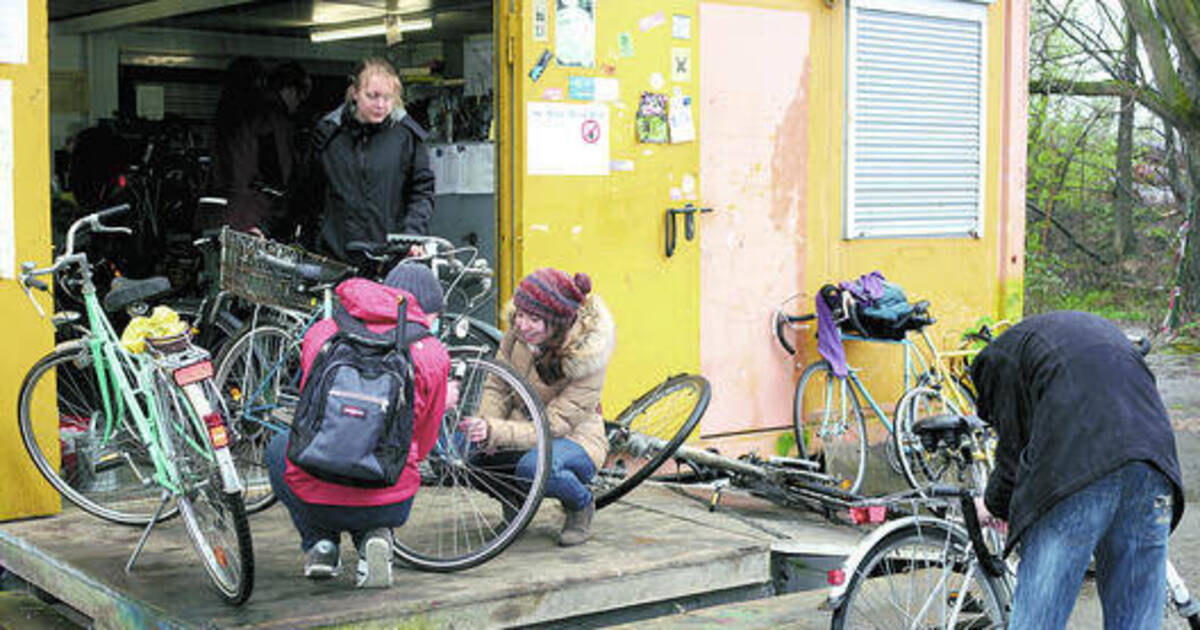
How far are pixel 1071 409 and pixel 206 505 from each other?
9.37 ft

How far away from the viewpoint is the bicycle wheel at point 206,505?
15.0 feet

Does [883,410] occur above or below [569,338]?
below

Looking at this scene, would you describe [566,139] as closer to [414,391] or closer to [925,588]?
[414,391]

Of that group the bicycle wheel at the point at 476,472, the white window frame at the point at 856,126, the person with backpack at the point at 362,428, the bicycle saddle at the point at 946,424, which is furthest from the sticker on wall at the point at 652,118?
the bicycle saddle at the point at 946,424

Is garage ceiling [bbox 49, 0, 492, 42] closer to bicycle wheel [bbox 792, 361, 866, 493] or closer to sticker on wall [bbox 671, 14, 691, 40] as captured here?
sticker on wall [bbox 671, 14, 691, 40]

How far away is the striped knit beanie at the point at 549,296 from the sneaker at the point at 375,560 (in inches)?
42.6

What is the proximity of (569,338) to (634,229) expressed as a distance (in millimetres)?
2214

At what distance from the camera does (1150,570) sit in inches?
160

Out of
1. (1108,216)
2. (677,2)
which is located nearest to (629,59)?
(677,2)

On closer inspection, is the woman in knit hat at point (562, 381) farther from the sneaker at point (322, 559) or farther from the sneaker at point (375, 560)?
the sneaker at point (322, 559)

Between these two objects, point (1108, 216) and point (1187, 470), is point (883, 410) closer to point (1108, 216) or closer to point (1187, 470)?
point (1187, 470)

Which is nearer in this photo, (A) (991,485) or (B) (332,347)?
(A) (991,485)

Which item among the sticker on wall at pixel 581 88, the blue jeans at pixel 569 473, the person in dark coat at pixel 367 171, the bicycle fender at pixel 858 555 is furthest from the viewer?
the sticker on wall at pixel 581 88

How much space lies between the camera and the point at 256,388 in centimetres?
620
